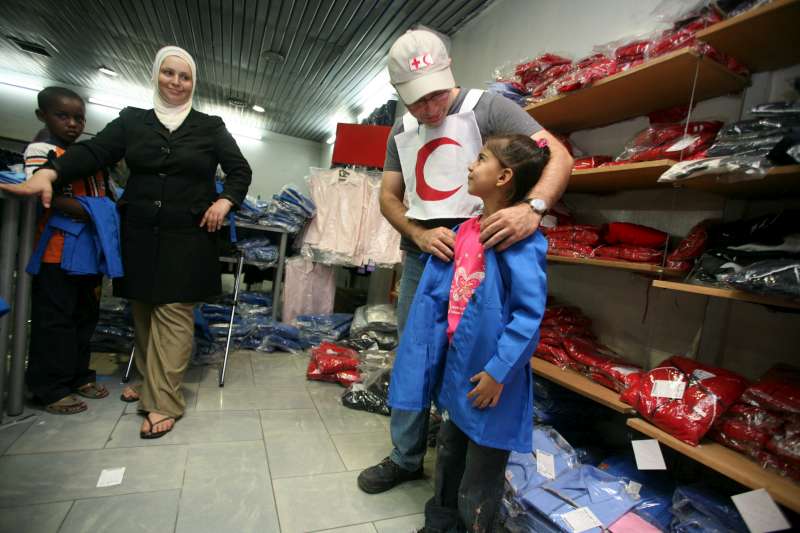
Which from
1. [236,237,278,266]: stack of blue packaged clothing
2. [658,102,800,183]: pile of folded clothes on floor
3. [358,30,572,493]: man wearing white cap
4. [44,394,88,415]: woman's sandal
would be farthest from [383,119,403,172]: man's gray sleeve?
[236,237,278,266]: stack of blue packaged clothing

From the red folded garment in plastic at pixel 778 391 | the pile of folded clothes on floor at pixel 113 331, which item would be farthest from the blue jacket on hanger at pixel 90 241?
the red folded garment in plastic at pixel 778 391

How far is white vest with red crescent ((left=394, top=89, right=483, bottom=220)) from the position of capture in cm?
125

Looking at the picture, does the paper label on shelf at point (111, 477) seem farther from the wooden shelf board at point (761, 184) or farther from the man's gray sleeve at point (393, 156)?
the wooden shelf board at point (761, 184)

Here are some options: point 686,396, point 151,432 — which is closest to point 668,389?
point 686,396

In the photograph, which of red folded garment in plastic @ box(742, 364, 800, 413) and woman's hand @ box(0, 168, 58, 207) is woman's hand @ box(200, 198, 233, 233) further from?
red folded garment in plastic @ box(742, 364, 800, 413)

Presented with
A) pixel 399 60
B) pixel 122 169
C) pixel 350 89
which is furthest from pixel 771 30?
pixel 350 89

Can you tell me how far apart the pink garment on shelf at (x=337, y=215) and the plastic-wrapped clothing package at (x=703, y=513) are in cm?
275

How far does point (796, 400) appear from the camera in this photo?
1.03 metres

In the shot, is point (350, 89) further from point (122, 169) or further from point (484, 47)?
point (122, 169)

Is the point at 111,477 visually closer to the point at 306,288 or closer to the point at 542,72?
the point at 306,288

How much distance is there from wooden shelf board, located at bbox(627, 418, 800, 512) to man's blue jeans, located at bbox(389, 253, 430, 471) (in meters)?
0.75

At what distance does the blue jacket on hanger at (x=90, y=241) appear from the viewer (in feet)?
5.53

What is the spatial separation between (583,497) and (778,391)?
0.64 metres

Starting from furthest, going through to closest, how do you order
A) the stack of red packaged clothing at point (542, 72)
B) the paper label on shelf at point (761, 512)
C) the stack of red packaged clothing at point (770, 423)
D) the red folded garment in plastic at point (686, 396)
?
the stack of red packaged clothing at point (542, 72) < the red folded garment in plastic at point (686, 396) < the stack of red packaged clothing at point (770, 423) < the paper label on shelf at point (761, 512)
